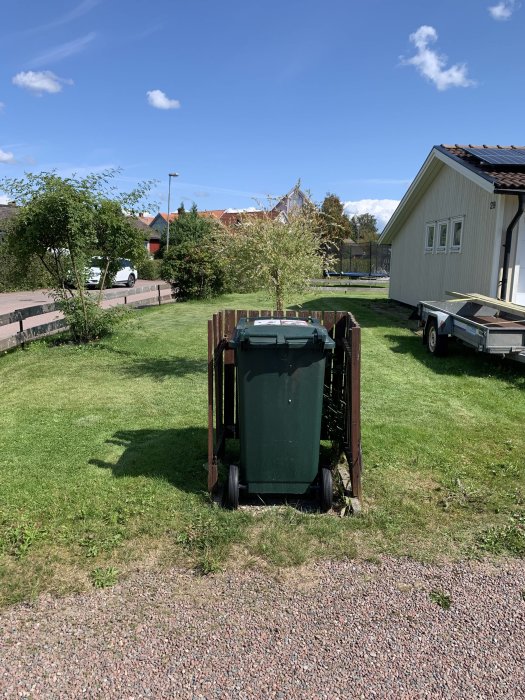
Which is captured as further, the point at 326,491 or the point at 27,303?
the point at 27,303

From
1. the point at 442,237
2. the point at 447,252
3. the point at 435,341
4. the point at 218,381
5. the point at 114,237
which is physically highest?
the point at 442,237

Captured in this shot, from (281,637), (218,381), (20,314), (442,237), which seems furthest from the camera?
(442,237)

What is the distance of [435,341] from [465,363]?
0.74 metres

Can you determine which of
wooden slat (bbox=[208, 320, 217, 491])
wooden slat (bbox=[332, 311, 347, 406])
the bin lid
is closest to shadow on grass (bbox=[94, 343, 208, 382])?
wooden slat (bbox=[332, 311, 347, 406])

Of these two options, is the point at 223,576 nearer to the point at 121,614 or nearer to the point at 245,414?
the point at 121,614

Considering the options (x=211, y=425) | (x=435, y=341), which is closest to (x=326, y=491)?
(x=211, y=425)

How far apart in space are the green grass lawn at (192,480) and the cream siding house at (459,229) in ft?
11.3

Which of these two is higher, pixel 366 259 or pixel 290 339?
pixel 366 259

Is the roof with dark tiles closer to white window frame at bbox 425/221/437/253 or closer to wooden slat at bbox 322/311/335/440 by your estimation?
white window frame at bbox 425/221/437/253

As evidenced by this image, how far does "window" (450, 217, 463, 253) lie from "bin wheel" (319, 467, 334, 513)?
10.4 meters

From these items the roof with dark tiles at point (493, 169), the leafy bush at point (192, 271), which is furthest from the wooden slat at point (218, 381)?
the leafy bush at point (192, 271)

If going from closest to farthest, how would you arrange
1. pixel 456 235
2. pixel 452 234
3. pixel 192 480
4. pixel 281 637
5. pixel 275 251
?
1. pixel 281 637
2. pixel 192 480
3. pixel 275 251
4. pixel 456 235
5. pixel 452 234

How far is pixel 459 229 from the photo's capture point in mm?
13219

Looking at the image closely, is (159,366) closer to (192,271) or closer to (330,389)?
(330,389)
